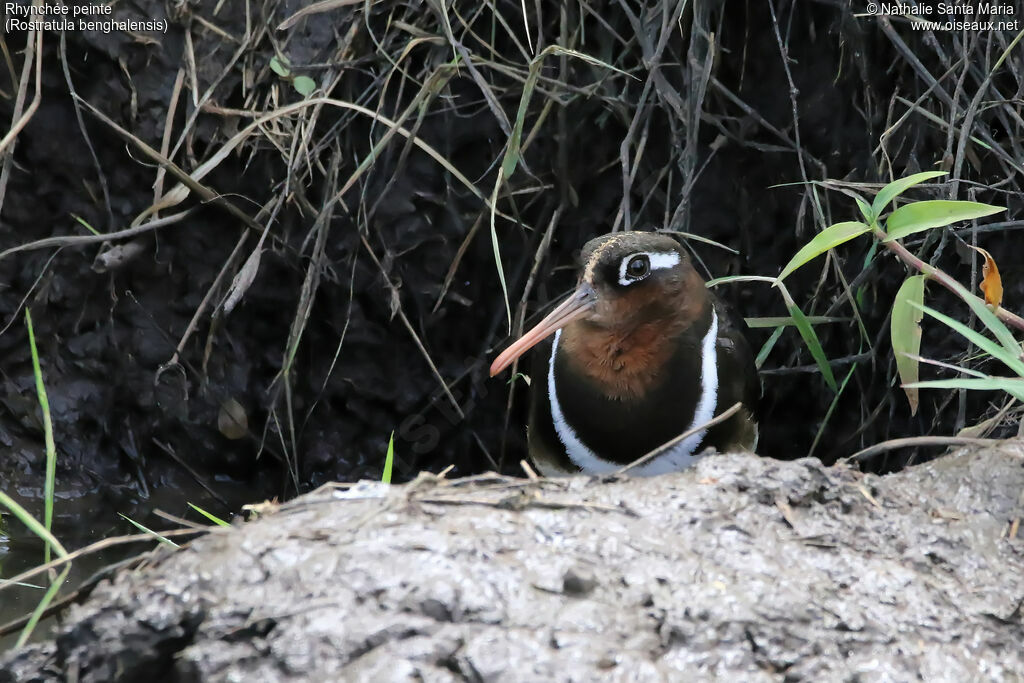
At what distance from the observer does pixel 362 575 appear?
6.42ft

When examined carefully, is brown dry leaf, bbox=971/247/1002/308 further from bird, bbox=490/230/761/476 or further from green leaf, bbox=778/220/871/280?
bird, bbox=490/230/761/476

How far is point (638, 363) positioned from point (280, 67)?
1.51 meters

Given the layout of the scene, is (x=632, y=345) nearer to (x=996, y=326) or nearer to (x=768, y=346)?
(x=768, y=346)

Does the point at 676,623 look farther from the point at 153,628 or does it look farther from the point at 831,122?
the point at 831,122

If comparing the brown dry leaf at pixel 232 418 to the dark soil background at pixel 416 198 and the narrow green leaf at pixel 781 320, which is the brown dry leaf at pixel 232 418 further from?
the narrow green leaf at pixel 781 320

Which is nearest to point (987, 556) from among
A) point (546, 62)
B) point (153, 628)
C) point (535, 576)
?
point (535, 576)

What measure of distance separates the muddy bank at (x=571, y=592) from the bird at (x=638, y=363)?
84 centimetres

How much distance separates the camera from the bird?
10.5 ft

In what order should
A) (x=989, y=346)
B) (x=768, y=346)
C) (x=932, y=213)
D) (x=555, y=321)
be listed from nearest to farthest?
(x=989, y=346) < (x=932, y=213) < (x=555, y=321) < (x=768, y=346)

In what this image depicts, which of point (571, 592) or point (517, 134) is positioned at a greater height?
point (517, 134)

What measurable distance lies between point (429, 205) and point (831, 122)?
4.36 feet

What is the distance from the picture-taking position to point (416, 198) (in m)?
3.92

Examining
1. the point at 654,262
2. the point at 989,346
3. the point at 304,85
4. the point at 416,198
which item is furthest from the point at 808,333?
the point at 304,85

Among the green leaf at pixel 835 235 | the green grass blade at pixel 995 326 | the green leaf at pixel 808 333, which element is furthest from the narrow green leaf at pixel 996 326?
the green leaf at pixel 808 333
